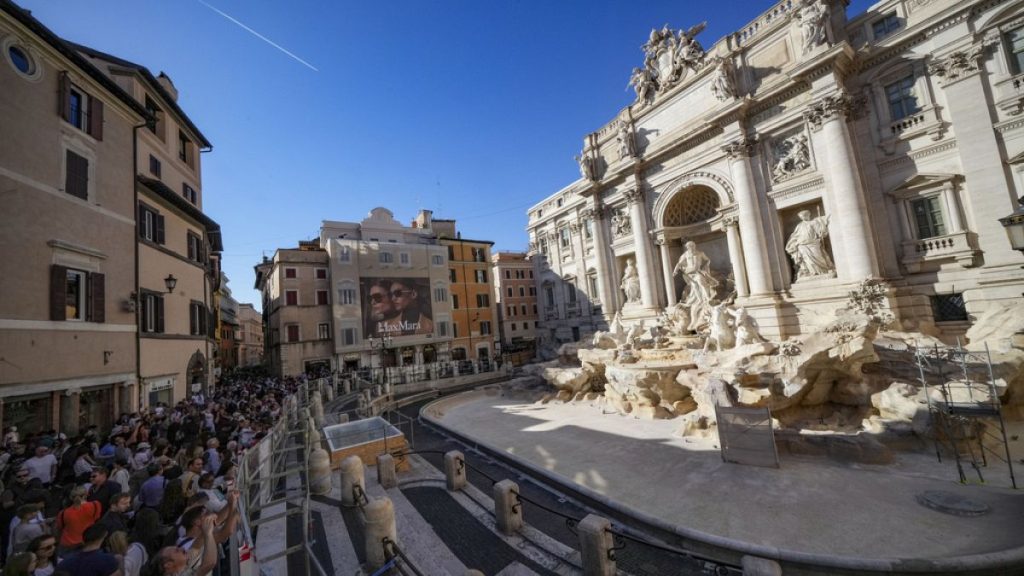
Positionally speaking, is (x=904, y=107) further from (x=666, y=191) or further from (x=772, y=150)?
(x=666, y=191)

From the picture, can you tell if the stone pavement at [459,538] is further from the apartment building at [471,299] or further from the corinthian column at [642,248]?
the apartment building at [471,299]

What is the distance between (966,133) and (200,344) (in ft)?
98.1

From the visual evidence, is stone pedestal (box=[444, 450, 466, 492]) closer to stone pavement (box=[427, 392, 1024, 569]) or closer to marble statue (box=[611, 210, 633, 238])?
stone pavement (box=[427, 392, 1024, 569])

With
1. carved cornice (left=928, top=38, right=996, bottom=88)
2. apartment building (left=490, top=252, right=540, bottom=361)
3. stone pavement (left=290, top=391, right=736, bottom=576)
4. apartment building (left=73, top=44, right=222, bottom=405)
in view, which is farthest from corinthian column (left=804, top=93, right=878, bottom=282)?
apartment building (left=490, top=252, right=540, bottom=361)

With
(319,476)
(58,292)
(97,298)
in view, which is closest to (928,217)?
(319,476)

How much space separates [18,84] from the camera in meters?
9.42

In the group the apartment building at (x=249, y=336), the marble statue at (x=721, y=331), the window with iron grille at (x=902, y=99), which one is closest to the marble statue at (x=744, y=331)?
the marble statue at (x=721, y=331)

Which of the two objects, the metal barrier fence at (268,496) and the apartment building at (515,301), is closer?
the metal barrier fence at (268,496)

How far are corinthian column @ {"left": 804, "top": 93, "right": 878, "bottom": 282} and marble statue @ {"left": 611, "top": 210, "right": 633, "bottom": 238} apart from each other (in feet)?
34.8

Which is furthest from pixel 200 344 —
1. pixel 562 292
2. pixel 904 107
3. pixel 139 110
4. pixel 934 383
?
pixel 904 107

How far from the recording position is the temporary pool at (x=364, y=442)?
10039 mm

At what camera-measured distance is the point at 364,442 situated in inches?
404

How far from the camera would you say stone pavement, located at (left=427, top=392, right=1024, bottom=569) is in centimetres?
569

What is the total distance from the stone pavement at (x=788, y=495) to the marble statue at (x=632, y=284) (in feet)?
43.6
